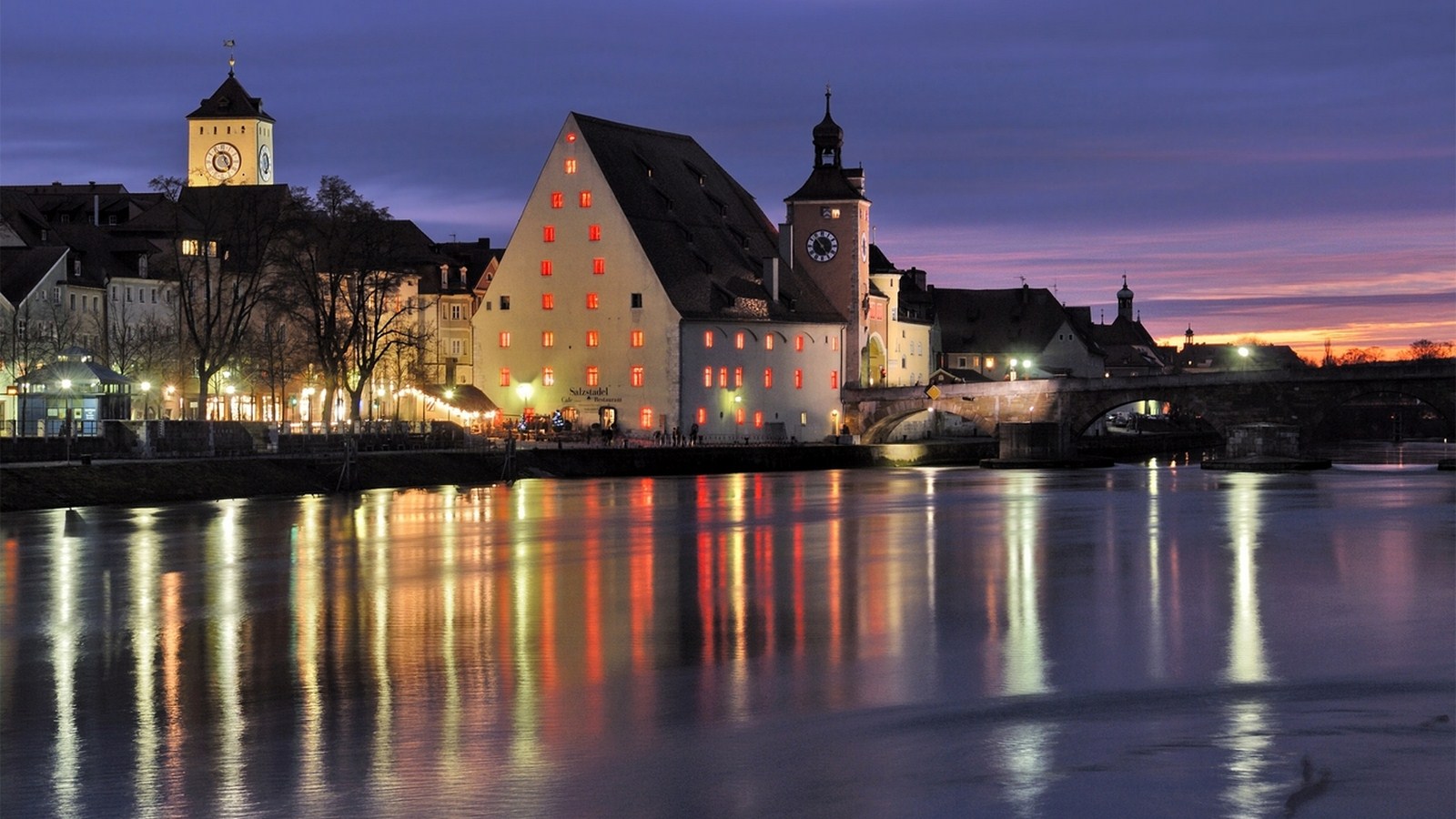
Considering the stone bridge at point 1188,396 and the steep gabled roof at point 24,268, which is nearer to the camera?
the stone bridge at point 1188,396

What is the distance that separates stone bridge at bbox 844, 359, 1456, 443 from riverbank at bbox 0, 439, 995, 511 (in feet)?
10.9

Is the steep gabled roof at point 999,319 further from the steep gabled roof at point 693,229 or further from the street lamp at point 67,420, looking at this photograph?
the street lamp at point 67,420

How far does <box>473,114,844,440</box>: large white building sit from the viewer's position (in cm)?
10306

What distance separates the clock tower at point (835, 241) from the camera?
389 feet

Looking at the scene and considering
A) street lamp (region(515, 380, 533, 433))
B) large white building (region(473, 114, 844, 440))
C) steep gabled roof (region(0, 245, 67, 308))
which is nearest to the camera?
steep gabled roof (region(0, 245, 67, 308))

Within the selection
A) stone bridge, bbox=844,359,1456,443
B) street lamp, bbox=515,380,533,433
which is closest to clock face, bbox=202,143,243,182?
street lamp, bbox=515,380,533,433

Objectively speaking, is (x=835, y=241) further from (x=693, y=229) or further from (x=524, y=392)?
(x=524, y=392)

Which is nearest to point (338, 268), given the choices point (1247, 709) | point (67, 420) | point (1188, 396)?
point (67, 420)

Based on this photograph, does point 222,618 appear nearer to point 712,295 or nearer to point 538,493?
point 538,493

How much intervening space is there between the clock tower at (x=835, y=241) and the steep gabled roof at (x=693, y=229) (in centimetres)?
151

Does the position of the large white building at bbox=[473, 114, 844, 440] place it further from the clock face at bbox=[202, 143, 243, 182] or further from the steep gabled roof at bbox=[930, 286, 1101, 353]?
the clock face at bbox=[202, 143, 243, 182]

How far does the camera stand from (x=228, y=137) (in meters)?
180

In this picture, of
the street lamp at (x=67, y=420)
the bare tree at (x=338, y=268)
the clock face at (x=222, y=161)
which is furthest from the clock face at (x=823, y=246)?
the clock face at (x=222, y=161)

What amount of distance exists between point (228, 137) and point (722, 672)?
538 ft
